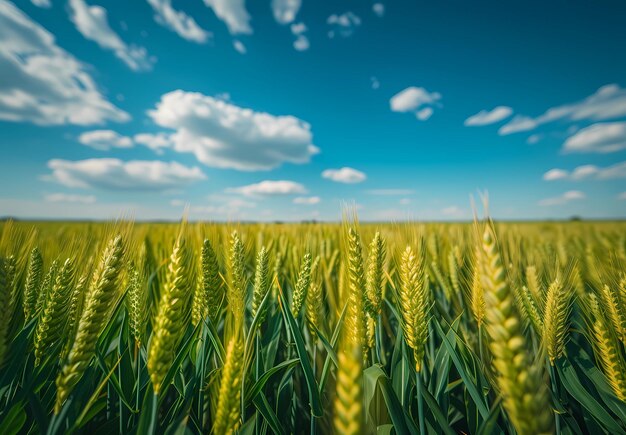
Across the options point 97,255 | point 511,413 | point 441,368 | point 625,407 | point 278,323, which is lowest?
point 625,407

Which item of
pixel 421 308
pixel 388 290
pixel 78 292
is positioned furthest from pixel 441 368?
pixel 78 292

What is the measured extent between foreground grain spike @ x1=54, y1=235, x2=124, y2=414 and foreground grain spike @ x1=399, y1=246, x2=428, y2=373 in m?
1.18

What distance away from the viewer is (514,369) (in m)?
0.69

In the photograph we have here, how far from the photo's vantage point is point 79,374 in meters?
0.84

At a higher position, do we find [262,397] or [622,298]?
[622,298]

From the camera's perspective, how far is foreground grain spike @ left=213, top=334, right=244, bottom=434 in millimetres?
808

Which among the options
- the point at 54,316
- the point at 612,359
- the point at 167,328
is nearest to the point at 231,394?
Result: the point at 167,328

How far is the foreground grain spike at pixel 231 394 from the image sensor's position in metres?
0.81

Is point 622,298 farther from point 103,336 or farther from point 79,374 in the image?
point 103,336

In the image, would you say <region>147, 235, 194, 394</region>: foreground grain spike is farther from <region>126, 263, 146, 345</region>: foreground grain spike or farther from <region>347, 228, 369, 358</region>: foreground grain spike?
<region>347, 228, 369, 358</region>: foreground grain spike

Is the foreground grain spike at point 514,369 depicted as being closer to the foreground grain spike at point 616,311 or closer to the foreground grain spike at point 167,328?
the foreground grain spike at point 167,328

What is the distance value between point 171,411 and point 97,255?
36.2 inches

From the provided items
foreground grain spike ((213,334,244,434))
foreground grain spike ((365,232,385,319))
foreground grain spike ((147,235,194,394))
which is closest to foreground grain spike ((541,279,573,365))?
foreground grain spike ((365,232,385,319))

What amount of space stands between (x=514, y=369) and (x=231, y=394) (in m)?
0.84
